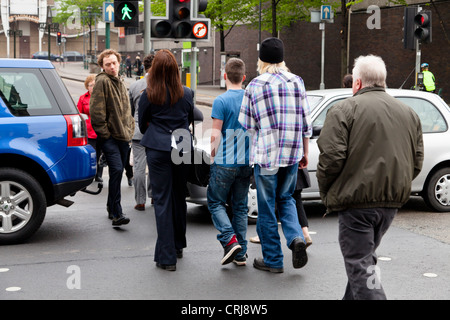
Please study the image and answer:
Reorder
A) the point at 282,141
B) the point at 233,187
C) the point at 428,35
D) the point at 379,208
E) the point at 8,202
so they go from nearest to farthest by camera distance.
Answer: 1. the point at 379,208
2. the point at 282,141
3. the point at 233,187
4. the point at 8,202
5. the point at 428,35

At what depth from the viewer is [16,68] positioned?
696 cm

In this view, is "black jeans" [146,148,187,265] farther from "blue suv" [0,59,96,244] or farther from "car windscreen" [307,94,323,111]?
"car windscreen" [307,94,323,111]

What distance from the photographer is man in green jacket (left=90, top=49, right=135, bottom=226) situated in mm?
7586

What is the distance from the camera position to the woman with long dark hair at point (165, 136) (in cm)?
598

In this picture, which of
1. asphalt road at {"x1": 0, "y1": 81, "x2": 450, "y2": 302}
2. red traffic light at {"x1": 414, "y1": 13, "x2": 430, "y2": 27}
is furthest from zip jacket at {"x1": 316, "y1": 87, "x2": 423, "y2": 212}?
red traffic light at {"x1": 414, "y1": 13, "x2": 430, "y2": 27}

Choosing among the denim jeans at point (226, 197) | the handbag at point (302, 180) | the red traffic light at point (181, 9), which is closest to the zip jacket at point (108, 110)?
the denim jeans at point (226, 197)

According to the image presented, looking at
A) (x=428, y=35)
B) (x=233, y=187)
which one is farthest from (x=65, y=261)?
(x=428, y=35)

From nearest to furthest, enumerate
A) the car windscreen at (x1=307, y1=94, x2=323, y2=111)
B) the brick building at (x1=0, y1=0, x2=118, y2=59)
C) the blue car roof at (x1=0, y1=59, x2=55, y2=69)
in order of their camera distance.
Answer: the blue car roof at (x1=0, y1=59, x2=55, y2=69) < the car windscreen at (x1=307, y1=94, x2=323, y2=111) < the brick building at (x1=0, y1=0, x2=118, y2=59)

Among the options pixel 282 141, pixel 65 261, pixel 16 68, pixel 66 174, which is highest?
pixel 16 68

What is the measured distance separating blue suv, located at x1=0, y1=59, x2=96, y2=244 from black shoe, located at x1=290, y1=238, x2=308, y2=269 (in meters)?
2.54
